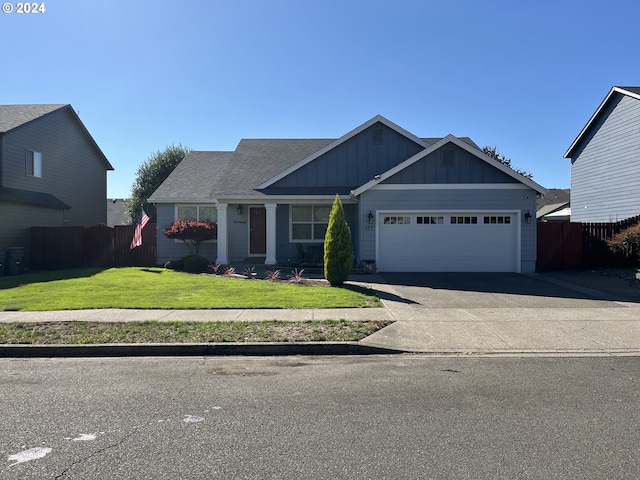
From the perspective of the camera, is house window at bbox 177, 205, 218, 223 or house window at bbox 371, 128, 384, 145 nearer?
house window at bbox 371, 128, 384, 145

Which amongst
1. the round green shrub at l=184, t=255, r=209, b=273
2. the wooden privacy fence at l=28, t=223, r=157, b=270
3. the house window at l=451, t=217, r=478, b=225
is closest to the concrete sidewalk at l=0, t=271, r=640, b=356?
the house window at l=451, t=217, r=478, b=225

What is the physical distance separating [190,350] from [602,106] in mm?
23971

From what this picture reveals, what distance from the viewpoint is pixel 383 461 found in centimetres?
353

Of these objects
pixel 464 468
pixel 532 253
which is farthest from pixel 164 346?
pixel 532 253

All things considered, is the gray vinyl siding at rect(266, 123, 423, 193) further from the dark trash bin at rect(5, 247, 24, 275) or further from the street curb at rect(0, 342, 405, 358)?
the street curb at rect(0, 342, 405, 358)

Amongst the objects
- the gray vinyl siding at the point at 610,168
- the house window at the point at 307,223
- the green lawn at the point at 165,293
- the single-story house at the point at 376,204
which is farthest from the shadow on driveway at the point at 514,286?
the gray vinyl siding at the point at 610,168

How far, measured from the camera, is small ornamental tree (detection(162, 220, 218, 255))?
17656 millimetres

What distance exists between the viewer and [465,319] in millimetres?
8891

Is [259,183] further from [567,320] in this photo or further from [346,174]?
[567,320]

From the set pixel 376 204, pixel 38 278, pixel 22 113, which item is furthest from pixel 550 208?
pixel 22 113

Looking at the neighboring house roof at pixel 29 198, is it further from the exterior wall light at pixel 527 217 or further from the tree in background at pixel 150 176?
the exterior wall light at pixel 527 217

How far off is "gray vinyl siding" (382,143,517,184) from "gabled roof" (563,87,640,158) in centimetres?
984

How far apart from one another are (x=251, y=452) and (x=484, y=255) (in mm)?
13855

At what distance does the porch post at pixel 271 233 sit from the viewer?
1733 centimetres
